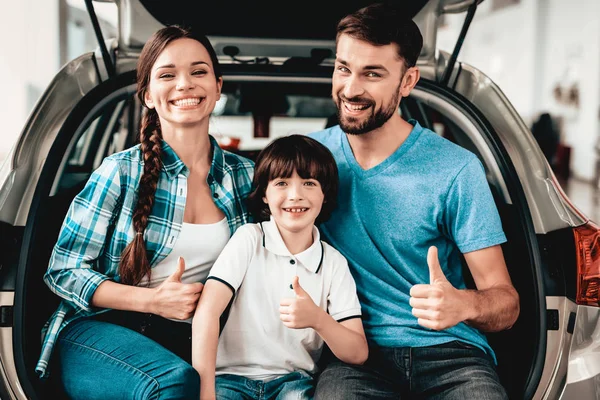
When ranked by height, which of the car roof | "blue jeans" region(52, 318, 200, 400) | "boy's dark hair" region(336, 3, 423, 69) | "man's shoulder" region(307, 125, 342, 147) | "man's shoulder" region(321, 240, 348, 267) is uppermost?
the car roof

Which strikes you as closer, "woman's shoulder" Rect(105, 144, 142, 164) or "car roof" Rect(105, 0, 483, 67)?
"woman's shoulder" Rect(105, 144, 142, 164)

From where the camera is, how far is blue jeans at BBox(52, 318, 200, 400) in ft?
4.34

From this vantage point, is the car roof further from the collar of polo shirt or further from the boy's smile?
the collar of polo shirt

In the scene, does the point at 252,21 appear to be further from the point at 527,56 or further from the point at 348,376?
the point at 527,56

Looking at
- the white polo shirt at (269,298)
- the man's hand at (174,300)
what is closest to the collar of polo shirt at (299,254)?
the white polo shirt at (269,298)

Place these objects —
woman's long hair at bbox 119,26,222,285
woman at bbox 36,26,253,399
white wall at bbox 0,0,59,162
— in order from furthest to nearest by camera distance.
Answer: white wall at bbox 0,0,59,162, woman's long hair at bbox 119,26,222,285, woman at bbox 36,26,253,399

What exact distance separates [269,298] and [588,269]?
80cm

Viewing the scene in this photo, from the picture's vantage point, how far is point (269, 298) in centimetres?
155

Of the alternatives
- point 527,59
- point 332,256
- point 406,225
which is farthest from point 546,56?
point 332,256

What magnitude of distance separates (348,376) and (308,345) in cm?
14

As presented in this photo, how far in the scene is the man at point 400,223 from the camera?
1.58m

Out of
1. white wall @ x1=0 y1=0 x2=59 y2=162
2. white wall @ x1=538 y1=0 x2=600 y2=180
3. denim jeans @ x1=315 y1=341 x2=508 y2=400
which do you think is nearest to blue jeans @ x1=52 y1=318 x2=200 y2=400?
denim jeans @ x1=315 y1=341 x2=508 y2=400

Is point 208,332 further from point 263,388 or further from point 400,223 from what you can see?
point 400,223

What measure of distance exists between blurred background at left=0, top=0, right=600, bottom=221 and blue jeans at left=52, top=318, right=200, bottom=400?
7.35m
